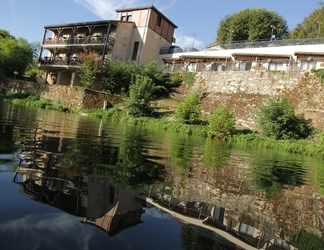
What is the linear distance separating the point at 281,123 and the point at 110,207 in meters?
18.1

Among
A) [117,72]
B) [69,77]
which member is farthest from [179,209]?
[69,77]

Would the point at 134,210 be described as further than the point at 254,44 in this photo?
No

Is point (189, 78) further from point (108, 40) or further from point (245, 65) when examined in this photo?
point (108, 40)

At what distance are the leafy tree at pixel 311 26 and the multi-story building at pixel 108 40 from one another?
63.0 ft

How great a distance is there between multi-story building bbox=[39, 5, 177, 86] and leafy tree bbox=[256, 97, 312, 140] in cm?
1978

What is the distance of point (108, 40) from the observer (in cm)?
3158

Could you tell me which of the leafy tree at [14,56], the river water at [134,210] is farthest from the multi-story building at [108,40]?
the river water at [134,210]

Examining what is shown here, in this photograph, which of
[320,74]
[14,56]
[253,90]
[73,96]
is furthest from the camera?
[14,56]

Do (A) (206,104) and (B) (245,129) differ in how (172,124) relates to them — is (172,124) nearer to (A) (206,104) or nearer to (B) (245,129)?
(B) (245,129)

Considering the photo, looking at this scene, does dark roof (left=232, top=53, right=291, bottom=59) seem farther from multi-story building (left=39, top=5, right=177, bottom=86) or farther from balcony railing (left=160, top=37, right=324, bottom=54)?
multi-story building (left=39, top=5, right=177, bottom=86)

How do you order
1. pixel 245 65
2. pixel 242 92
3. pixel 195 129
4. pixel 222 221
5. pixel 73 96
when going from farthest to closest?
pixel 245 65
pixel 73 96
pixel 242 92
pixel 195 129
pixel 222 221

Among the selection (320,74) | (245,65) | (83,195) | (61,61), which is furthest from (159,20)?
(83,195)

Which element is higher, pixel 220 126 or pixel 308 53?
pixel 308 53

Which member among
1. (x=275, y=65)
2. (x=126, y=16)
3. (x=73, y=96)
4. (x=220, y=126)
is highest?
(x=126, y=16)
